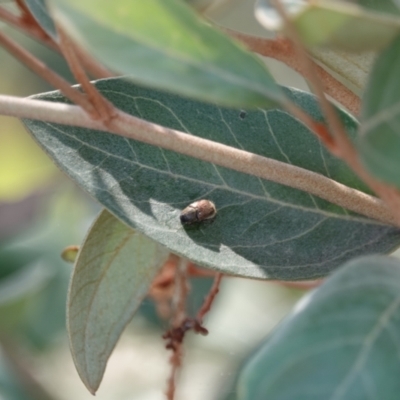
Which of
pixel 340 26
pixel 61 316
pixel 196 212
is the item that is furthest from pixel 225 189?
pixel 61 316

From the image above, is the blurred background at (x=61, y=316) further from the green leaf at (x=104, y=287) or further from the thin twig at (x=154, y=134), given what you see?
the thin twig at (x=154, y=134)

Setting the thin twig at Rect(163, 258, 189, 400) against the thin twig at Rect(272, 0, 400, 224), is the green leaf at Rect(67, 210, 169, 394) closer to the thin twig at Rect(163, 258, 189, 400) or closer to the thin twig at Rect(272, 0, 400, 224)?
the thin twig at Rect(163, 258, 189, 400)

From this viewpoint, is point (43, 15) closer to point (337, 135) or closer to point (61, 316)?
point (337, 135)

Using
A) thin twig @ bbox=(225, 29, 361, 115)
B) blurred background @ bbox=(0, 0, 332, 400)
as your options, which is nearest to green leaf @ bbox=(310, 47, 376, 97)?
thin twig @ bbox=(225, 29, 361, 115)

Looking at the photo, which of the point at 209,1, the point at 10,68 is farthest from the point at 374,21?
the point at 10,68

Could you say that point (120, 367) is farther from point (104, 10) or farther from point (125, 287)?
point (104, 10)

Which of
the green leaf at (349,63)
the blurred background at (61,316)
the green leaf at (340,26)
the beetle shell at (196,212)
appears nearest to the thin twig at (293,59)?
the green leaf at (349,63)
